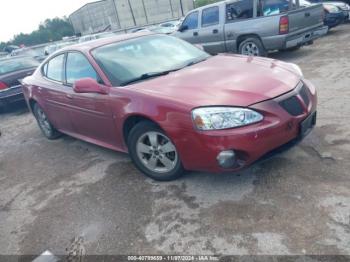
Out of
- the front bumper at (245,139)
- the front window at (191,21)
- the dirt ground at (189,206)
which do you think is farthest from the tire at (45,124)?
the front window at (191,21)

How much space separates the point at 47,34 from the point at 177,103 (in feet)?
287

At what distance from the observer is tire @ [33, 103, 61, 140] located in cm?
579

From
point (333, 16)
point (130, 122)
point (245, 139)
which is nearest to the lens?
point (245, 139)

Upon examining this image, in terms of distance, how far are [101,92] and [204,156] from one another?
1.46 metres

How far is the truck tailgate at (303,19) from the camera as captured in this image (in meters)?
8.15

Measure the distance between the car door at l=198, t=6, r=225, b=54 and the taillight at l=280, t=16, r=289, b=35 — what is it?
168 cm

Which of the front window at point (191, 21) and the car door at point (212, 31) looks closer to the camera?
the car door at point (212, 31)

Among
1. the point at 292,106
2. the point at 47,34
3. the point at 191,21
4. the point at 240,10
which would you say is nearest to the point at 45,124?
the point at 292,106

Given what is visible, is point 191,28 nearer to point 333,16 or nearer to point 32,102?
point 333,16

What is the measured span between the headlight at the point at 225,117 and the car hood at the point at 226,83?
0.07 m

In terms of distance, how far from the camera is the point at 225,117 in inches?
118

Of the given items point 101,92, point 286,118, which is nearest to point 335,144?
point 286,118

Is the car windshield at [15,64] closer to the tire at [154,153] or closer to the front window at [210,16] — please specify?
the front window at [210,16]

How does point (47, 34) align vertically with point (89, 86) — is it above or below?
below
